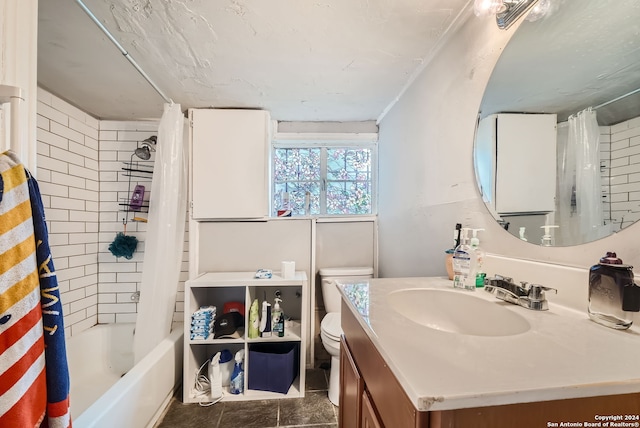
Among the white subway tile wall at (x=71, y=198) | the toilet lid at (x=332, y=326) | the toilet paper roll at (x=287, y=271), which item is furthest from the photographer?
the toilet paper roll at (x=287, y=271)

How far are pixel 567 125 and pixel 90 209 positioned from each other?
283 centimetres

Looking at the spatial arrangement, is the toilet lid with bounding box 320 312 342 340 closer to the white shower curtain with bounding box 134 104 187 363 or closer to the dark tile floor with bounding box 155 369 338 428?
the dark tile floor with bounding box 155 369 338 428

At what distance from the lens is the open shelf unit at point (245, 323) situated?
174 centimetres

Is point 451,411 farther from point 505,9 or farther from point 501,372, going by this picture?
point 505,9

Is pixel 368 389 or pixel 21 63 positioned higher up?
pixel 21 63

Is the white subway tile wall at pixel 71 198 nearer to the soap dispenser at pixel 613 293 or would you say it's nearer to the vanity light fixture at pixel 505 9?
the vanity light fixture at pixel 505 9

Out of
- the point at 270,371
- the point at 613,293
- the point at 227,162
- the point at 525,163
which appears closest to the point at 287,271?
the point at 270,371

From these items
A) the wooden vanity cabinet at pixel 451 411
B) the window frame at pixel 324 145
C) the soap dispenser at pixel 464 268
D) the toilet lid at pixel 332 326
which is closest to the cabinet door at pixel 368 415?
the wooden vanity cabinet at pixel 451 411

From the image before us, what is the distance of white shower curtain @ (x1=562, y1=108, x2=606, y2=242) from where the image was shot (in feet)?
2.20

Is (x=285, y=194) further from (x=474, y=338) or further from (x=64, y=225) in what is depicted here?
(x=474, y=338)

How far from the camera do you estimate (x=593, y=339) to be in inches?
20.9

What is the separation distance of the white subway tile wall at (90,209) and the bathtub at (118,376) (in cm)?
14

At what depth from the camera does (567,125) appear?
0.74m

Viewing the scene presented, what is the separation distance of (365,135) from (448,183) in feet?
4.05
